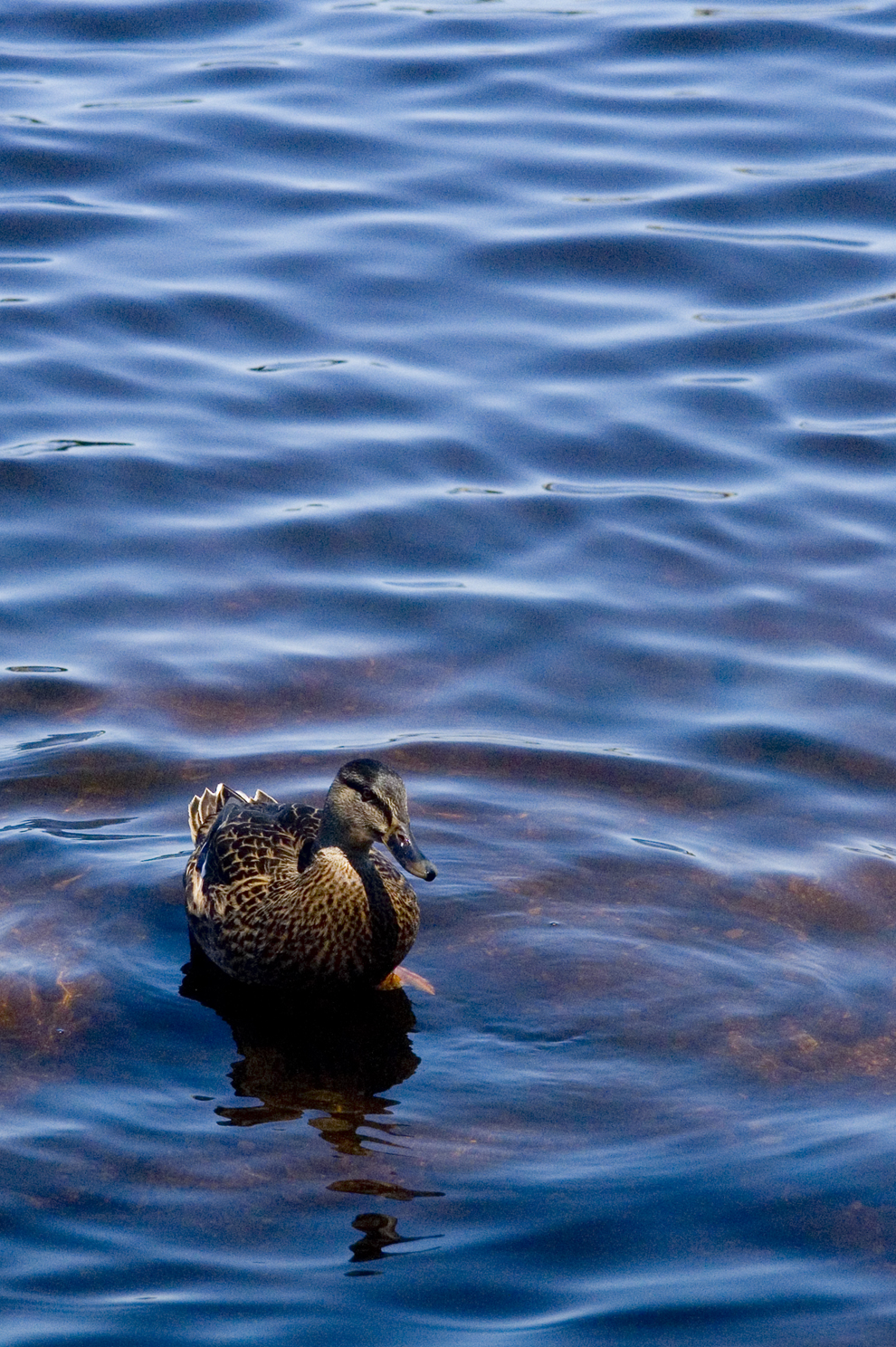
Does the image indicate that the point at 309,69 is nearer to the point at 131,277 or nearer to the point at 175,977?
the point at 131,277

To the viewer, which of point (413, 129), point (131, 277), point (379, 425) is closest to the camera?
point (379, 425)

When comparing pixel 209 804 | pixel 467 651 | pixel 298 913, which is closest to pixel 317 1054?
pixel 298 913

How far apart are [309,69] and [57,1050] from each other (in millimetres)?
13069

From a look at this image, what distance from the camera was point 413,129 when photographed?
55.4ft

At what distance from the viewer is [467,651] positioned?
9.84 metres

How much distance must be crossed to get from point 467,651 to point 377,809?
2872 millimetres

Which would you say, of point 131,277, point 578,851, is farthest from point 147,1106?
point 131,277

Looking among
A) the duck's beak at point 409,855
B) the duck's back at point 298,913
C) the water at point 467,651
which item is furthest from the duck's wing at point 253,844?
the duck's beak at point 409,855

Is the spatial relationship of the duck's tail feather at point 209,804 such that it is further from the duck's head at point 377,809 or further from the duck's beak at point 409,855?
the duck's beak at point 409,855

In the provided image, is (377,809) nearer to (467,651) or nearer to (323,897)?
(323,897)

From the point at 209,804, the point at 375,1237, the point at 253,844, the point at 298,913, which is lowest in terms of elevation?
the point at 375,1237

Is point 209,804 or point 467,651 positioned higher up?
point 467,651

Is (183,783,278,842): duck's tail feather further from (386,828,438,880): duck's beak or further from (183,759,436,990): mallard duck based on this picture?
(386,828,438,880): duck's beak

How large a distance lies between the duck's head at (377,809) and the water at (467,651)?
24.0 inches
